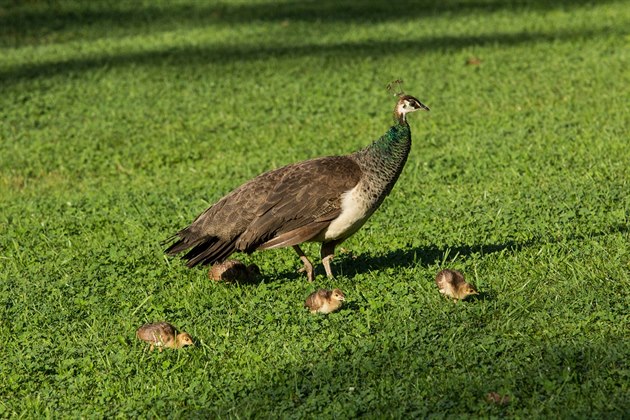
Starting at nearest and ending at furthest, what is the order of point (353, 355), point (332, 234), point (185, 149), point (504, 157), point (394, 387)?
point (394, 387)
point (353, 355)
point (332, 234)
point (504, 157)
point (185, 149)

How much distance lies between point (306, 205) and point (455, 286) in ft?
4.82

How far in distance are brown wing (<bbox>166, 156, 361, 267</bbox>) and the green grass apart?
38cm

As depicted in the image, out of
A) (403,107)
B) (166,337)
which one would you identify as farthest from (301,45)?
(166,337)

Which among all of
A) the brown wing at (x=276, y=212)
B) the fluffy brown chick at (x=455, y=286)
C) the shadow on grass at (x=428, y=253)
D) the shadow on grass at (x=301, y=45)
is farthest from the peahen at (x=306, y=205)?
the shadow on grass at (x=301, y=45)

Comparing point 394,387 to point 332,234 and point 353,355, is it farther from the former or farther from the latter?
point 332,234

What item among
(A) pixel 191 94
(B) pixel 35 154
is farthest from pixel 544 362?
(A) pixel 191 94

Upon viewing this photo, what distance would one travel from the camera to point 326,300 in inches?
296

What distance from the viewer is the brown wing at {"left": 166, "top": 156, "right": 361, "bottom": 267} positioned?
328 inches

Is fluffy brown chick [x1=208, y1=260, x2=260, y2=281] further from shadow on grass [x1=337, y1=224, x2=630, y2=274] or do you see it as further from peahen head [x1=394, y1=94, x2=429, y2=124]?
A: peahen head [x1=394, y1=94, x2=429, y2=124]

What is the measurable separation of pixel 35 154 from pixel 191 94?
3.38m

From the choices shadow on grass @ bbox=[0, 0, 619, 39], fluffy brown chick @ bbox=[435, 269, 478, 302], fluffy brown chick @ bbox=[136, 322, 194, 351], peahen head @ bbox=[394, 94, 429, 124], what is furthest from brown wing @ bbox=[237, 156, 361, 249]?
shadow on grass @ bbox=[0, 0, 619, 39]

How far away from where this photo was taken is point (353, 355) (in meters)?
6.86

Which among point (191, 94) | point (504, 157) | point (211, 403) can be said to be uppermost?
point (211, 403)

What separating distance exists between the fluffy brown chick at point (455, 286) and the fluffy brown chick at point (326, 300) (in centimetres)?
74
